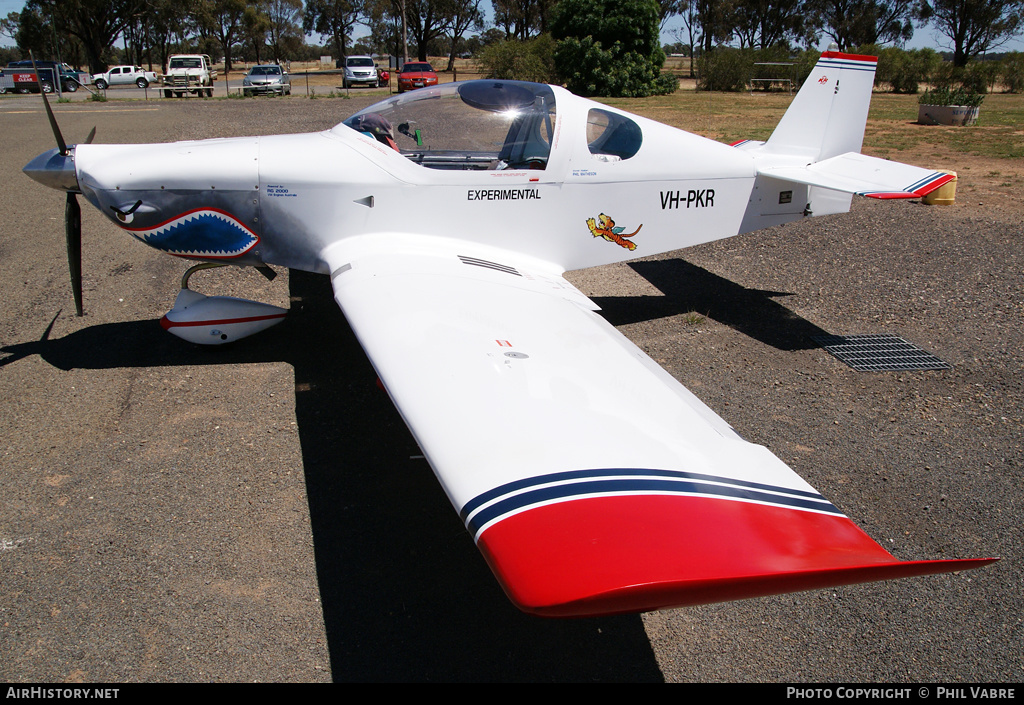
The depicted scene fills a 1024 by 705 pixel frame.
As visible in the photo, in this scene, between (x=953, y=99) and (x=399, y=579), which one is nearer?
(x=399, y=579)

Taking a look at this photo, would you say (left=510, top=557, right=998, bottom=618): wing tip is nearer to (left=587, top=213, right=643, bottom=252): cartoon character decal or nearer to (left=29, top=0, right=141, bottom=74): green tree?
(left=587, top=213, right=643, bottom=252): cartoon character decal

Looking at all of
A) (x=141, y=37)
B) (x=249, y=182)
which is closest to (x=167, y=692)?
(x=249, y=182)

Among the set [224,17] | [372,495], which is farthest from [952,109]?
[224,17]

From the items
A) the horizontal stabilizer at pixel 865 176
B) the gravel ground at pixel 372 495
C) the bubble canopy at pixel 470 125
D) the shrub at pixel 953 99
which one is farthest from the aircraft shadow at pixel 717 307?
the shrub at pixel 953 99

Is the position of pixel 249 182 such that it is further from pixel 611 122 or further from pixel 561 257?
pixel 611 122

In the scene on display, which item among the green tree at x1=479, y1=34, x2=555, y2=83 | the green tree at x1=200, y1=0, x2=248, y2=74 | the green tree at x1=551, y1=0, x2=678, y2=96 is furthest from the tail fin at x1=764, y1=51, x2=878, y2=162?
the green tree at x1=200, y1=0, x2=248, y2=74

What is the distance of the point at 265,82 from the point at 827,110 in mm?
31007

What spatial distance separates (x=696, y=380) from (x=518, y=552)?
10.9ft

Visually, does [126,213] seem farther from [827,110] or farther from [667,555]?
[827,110]

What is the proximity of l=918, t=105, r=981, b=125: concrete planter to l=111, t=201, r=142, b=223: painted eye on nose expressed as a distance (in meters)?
22.0

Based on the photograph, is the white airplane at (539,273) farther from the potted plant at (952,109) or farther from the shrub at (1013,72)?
the shrub at (1013,72)

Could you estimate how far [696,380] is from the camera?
16.5 feet

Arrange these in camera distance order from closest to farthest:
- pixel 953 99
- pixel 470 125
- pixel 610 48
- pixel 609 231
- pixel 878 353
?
pixel 470 125
pixel 609 231
pixel 878 353
pixel 953 99
pixel 610 48

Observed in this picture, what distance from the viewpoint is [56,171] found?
15.2ft
